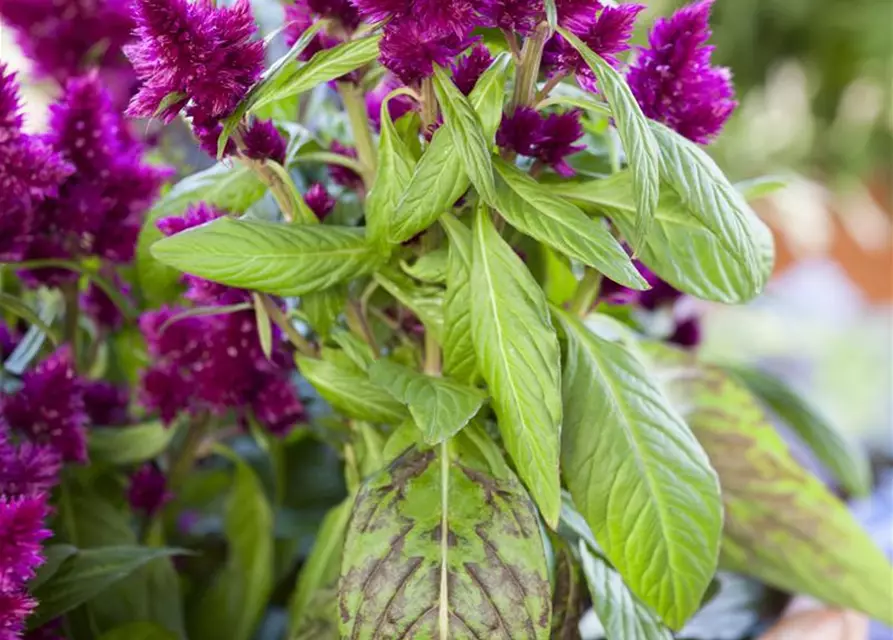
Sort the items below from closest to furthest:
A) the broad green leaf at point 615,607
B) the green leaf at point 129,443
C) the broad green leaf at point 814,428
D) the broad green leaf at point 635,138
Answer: the broad green leaf at point 635,138, the broad green leaf at point 615,607, the green leaf at point 129,443, the broad green leaf at point 814,428

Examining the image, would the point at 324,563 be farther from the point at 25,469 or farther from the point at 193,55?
the point at 193,55

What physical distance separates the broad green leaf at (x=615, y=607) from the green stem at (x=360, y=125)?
0.64 feet

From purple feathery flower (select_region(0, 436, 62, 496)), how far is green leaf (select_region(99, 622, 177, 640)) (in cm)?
9

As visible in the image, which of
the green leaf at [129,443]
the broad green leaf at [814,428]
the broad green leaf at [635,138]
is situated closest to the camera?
the broad green leaf at [635,138]

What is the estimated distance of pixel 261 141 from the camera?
0.38 meters

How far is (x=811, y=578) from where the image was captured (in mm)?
546

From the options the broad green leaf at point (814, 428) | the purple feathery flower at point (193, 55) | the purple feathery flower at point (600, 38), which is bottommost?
the broad green leaf at point (814, 428)

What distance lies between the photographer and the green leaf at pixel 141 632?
1.57ft

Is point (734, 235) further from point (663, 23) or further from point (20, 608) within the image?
point (20, 608)

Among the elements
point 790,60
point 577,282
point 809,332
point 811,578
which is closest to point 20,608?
point 577,282

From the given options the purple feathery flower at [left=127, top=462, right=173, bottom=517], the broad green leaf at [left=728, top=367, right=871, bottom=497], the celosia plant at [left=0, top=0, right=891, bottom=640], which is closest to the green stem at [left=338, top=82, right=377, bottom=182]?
the celosia plant at [left=0, top=0, right=891, bottom=640]

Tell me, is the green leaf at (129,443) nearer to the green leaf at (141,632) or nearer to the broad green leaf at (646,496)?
the green leaf at (141,632)

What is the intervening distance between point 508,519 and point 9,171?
26cm

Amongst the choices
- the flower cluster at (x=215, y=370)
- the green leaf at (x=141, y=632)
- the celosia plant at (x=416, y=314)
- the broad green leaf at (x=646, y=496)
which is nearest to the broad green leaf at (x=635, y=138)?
the celosia plant at (x=416, y=314)
